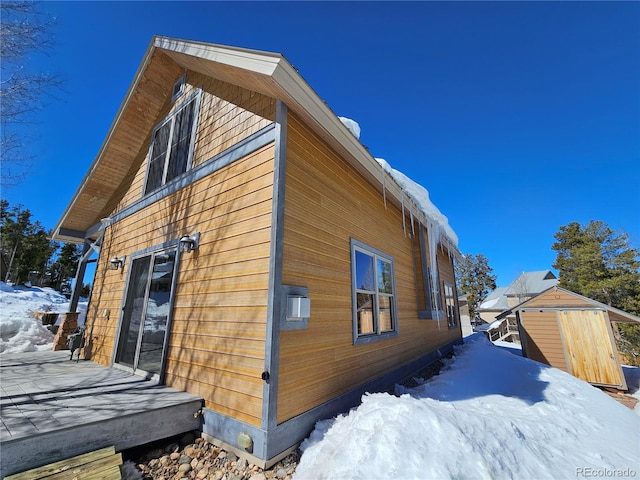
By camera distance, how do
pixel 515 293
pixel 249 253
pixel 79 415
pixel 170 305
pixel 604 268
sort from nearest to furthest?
pixel 79 415 → pixel 249 253 → pixel 170 305 → pixel 604 268 → pixel 515 293

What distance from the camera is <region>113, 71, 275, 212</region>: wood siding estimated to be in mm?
3447

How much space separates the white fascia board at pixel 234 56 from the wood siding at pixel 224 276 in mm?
535

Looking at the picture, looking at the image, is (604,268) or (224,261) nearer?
(224,261)

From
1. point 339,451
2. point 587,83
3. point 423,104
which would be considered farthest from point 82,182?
point 587,83

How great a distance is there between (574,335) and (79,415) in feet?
42.9

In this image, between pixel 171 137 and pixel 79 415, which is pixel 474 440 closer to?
pixel 79 415

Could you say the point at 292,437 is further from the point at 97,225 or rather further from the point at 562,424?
the point at 97,225

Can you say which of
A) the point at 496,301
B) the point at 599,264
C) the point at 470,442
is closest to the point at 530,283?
the point at 496,301

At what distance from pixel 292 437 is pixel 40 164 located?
8975 mm

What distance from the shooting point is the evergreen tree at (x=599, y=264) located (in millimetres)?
17422

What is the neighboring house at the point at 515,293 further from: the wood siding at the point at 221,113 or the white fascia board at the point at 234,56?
the white fascia board at the point at 234,56

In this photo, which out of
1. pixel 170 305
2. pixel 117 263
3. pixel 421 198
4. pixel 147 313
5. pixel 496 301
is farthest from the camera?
pixel 496 301

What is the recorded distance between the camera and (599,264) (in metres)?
19.5

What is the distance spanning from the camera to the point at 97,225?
732 cm
